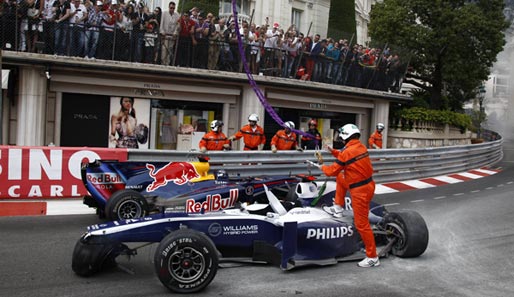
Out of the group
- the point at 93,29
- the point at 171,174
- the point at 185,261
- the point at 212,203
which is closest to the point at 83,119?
the point at 93,29

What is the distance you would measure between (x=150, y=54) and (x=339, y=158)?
10838 millimetres

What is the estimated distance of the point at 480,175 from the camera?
19828 mm

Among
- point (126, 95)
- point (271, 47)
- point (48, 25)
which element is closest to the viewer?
point (48, 25)

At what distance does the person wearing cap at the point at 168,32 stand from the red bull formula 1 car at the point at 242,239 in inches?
402

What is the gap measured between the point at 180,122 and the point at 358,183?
12.5 meters

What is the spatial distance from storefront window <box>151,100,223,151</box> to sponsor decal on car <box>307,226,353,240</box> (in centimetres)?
1202

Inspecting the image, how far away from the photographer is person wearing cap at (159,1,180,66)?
16.7 metres

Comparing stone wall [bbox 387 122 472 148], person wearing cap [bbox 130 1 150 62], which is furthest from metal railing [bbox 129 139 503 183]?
person wearing cap [bbox 130 1 150 62]

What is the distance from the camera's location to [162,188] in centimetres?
921

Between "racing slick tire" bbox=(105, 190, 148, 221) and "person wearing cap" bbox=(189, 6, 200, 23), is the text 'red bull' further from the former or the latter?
"person wearing cap" bbox=(189, 6, 200, 23)

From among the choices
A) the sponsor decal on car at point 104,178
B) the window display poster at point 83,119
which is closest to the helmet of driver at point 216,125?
the sponsor decal on car at point 104,178

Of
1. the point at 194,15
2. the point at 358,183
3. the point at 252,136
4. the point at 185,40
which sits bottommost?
the point at 358,183

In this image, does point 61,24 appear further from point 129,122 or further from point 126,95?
point 129,122

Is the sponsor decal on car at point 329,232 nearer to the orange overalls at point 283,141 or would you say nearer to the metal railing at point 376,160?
the metal railing at point 376,160
